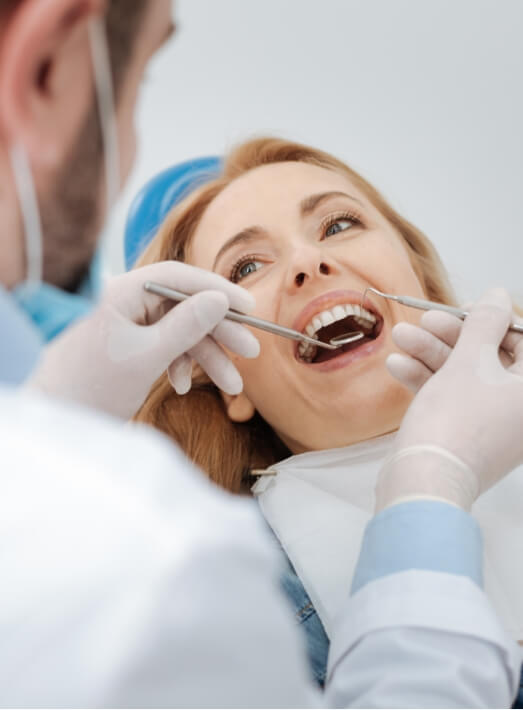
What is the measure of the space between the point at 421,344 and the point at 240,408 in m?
0.50

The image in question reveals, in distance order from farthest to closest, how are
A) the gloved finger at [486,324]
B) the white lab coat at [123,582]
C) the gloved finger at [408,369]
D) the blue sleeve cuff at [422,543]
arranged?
1. the gloved finger at [408,369]
2. the gloved finger at [486,324]
3. the blue sleeve cuff at [422,543]
4. the white lab coat at [123,582]

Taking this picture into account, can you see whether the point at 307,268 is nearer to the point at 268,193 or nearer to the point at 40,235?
the point at 268,193

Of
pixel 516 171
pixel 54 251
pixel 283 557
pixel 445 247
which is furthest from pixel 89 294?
pixel 516 171

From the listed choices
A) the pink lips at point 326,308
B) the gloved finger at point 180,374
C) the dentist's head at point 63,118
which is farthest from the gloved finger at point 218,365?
the dentist's head at point 63,118

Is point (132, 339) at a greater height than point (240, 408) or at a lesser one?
greater

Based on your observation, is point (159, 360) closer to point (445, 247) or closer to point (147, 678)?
point (147, 678)

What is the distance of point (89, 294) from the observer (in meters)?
0.67

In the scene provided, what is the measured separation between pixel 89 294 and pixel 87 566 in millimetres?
271

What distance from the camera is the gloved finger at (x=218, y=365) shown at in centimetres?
135

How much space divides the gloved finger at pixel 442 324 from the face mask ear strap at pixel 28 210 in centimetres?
80

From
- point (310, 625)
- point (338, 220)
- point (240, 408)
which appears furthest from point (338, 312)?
point (310, 625)

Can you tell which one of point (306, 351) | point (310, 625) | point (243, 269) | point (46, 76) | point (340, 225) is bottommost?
point (310, 625)

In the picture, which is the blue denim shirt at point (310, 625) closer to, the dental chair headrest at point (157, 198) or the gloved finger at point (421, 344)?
the gloved finger at point (421, 344)

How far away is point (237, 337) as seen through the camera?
1.32 m
